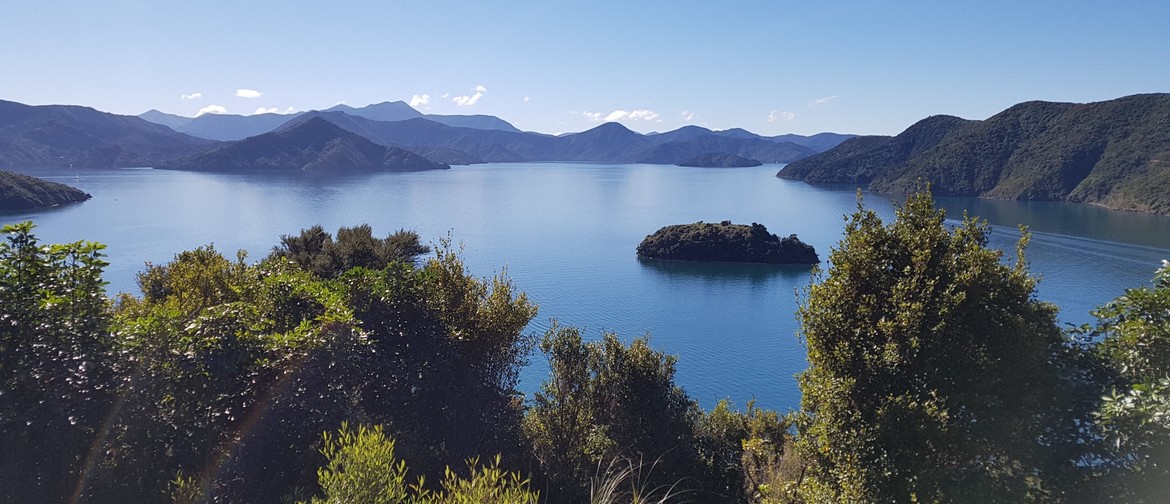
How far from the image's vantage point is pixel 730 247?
8625cm

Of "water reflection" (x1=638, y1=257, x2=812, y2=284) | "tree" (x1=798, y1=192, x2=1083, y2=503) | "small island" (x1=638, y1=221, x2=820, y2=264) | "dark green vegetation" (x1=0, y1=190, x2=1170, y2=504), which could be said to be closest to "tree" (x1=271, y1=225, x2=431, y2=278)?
"dark green vegetation" (x1=0, y1=190, x2=1170, y2=504)

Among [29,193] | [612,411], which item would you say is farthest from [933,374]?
[29,193]

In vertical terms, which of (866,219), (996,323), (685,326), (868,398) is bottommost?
(685,326)

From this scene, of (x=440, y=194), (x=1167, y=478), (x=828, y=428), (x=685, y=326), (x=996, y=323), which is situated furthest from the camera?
(x=440, y=194)

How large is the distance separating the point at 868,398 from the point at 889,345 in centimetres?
111

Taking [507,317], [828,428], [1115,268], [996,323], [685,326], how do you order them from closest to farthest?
[996,323] → [828,428] → [507,317] → [685,326] → [1115,268]

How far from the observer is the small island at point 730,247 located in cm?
8481

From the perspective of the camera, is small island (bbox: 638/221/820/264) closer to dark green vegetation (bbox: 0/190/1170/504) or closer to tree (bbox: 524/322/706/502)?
tree (bbox: 524/322/706/502)

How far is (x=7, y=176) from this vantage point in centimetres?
11044

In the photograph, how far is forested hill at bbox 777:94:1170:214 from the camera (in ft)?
431

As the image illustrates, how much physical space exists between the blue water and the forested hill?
898 centimetres

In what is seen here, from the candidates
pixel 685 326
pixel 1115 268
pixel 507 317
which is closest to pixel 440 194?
pixel 685 326

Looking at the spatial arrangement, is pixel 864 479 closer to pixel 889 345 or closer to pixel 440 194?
pixel 889 345

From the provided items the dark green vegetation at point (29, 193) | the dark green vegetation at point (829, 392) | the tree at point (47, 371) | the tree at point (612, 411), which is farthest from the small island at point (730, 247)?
the dark green vegetation at point (29, 193)
